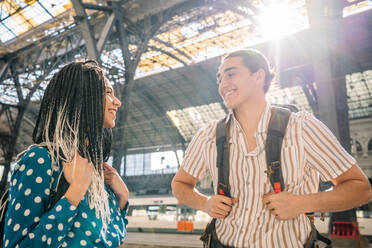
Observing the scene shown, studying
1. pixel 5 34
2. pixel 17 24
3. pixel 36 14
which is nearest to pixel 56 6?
pixel 36 14

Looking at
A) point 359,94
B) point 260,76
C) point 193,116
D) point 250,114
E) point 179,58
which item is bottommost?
point 250,114

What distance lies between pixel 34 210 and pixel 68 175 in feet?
0.66

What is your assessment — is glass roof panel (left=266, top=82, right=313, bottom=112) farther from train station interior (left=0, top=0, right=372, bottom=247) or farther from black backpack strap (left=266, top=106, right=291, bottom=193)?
black backpack strap (left=266, top=106, right=291, bottom=193)

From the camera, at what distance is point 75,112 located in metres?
1.55

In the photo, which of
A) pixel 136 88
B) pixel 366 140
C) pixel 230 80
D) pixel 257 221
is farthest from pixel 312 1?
pixel 366 140

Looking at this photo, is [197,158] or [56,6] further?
[56,6]

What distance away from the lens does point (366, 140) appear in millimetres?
32406

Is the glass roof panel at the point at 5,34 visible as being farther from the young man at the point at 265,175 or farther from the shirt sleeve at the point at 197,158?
the young man at the point at 265,175

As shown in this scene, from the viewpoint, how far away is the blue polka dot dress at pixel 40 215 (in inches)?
48.6

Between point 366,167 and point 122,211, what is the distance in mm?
34048

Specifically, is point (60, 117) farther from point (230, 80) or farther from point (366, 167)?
point (366, 167)

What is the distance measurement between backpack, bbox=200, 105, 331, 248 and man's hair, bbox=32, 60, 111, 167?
70 cm

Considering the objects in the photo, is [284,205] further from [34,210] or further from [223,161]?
[34,210]

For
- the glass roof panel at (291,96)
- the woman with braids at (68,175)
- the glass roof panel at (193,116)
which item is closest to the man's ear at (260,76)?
the woman with braids at (68,175)
